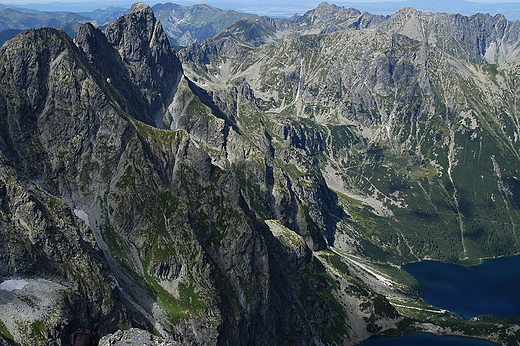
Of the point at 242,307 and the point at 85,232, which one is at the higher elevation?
the point at 85,232

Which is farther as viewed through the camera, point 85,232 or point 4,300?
point 85,232

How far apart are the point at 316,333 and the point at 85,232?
125 m

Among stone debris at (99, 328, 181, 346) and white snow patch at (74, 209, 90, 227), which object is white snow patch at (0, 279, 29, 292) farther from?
stone debris at (99, 328, 181, 346)

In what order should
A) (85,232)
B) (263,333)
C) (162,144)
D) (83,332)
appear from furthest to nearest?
1. (162,144)
2. (263,333)
3. (85,232)
4. (83,332)

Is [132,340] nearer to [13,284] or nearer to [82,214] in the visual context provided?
[13,284]

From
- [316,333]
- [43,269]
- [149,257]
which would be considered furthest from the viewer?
[316,333]

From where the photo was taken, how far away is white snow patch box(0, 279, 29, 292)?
84463mm

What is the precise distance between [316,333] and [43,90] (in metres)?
155

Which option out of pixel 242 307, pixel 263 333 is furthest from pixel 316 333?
pixel 242 307

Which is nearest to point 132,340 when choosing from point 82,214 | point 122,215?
point 122,215

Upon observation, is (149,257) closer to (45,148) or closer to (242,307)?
(242,307)

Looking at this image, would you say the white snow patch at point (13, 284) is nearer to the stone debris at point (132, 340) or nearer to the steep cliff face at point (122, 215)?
the steep cliff face at point (122, 215)

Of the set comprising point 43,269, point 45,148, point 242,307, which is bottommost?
point 242,307

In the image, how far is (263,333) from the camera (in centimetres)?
15575
